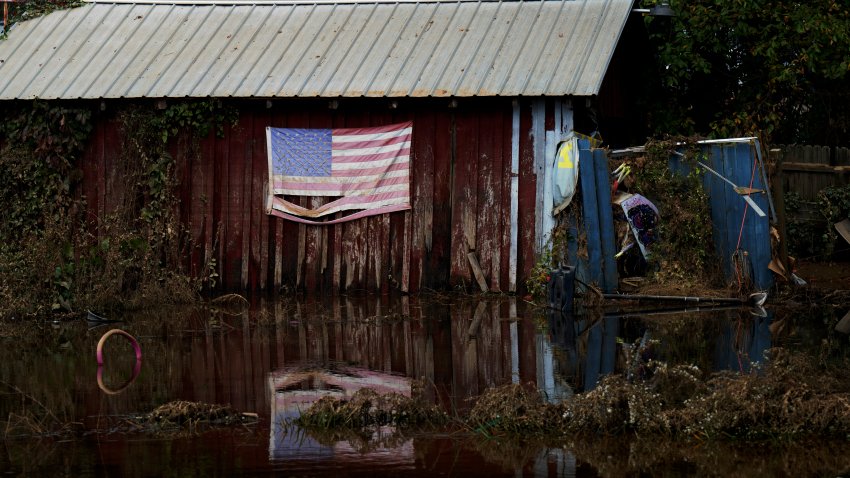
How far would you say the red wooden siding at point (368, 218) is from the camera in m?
14.8

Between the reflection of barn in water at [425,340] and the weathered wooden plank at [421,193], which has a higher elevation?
the weathered wooden plank at [421,193]

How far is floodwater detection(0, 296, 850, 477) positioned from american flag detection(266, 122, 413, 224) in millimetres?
1401

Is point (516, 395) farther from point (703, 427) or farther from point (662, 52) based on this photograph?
point (662, 52)

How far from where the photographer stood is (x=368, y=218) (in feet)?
50.3

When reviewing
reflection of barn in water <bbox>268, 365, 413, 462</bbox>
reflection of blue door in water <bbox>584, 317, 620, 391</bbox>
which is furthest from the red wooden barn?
reflection of barn in water <bbox>268, 365, 413, 462</bbox>

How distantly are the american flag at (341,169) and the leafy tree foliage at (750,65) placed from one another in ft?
15.2

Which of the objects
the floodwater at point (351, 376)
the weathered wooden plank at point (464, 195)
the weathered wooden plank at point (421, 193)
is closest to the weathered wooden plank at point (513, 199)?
the weathered wooden plank at point (464, 195)

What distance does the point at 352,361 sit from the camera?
9742 millimetres

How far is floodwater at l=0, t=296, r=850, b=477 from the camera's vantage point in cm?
643

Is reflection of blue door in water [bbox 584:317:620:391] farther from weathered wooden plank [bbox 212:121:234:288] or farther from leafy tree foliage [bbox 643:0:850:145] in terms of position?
weathered wooden plank [bbox 212:121:234:288]

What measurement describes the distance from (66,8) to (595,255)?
1003 centimetres

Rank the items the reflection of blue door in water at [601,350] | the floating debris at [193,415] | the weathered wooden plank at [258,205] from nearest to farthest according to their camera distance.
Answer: the floating debris at [193,415]
the reflection of blue door in water at [601,350]
the weathered wooden plank at [258,205]

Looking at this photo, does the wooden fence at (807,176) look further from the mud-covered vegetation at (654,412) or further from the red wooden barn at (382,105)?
the mud-covered vegetation at (654,412)

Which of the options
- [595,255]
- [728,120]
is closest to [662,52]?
[728,120]
